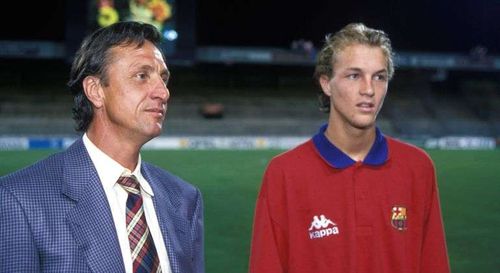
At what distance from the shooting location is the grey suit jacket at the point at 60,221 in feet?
5.39

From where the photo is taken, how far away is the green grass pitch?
258 inches

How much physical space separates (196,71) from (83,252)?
109 feet

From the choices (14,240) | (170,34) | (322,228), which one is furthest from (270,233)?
(170,34)

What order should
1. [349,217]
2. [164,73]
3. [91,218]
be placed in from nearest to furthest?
[91,218] < [164,73] < [349,217]

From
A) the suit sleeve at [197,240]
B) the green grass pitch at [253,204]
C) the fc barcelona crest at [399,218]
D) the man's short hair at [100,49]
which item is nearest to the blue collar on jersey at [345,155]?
the fc barcelona crest at [399,218]

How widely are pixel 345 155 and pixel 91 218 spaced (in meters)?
1.14

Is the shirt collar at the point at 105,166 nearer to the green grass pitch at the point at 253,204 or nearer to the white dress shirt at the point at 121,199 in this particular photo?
the white dress shirt at the point at 121,199

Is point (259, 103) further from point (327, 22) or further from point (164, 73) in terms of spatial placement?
point (164, 73)

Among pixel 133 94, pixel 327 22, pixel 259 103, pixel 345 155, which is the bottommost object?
pixel 259 103

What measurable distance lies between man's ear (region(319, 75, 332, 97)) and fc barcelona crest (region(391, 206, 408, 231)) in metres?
0.58

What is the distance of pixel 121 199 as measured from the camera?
192 cm

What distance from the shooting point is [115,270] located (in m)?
1.75

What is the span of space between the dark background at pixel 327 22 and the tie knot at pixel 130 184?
31551 mm

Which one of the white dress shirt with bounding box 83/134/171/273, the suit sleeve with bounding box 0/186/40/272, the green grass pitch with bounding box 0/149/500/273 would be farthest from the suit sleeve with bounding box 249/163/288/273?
the green grass pitch with bounding box 0/149/500/273
